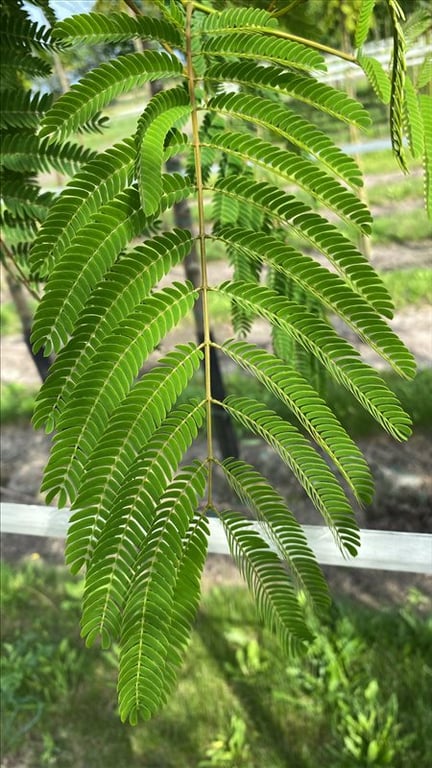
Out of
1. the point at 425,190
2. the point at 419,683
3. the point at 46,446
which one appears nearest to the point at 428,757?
the point at 419,683

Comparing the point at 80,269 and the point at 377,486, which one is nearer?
the point at 80,269

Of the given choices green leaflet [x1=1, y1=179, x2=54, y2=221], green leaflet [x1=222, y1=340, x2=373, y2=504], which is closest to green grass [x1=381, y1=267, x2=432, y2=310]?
green leaflet [x1=1, y1=179, x2=54, y2=221]

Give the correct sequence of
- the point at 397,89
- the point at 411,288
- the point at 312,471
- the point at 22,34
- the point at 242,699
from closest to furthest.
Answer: the point at 397,89 → the point at 312,471 → the point at 22,34 → the point at 242,699 → the point at 411,288

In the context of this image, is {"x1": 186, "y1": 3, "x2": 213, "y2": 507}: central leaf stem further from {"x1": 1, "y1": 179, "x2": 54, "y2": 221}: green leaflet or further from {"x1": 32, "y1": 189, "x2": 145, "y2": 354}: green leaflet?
{"x1": 1, "y1": 179, "x2": 54, "y2": 221}: green leaflet

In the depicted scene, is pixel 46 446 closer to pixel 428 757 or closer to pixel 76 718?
pixel 76 718

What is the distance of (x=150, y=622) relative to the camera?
520mm

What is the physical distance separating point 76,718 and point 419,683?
37.1 inches

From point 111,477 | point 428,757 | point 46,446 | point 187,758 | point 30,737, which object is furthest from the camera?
point 46,446

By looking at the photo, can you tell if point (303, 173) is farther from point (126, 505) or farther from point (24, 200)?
point (24, 200)

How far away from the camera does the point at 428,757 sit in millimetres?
1448

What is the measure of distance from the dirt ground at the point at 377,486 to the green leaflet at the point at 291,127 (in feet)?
4.03

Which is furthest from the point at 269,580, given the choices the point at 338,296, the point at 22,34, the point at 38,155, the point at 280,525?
the point at 22,34

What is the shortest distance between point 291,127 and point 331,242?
5.0 inches

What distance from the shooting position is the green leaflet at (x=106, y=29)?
0.55m
